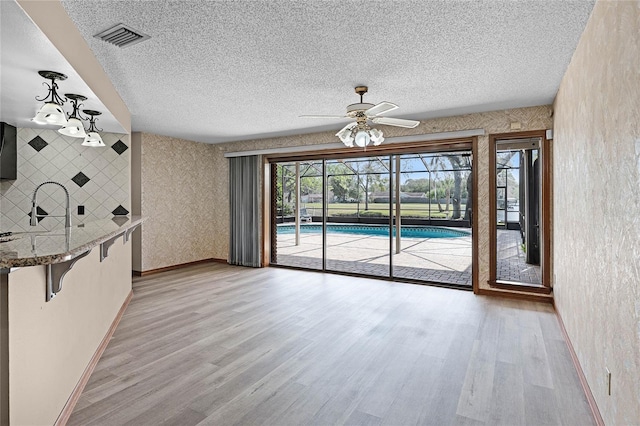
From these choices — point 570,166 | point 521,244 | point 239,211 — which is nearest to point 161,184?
point 239,211

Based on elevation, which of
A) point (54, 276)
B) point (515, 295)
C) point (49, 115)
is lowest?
point (515, 295)

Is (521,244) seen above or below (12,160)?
below

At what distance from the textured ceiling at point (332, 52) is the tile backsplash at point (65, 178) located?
0.80 metres

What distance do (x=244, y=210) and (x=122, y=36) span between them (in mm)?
4549

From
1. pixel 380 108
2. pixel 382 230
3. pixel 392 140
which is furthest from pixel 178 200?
pixel 382 230

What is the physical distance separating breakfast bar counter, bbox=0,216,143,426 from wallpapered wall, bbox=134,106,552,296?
3539mm

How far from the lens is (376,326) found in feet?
11.5

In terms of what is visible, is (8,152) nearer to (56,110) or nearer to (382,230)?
(56,110)

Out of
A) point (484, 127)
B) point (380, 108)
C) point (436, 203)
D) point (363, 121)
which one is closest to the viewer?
point (380, 108)

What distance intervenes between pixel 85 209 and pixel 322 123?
11.4 ft

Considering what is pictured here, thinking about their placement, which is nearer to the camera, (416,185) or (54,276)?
(54,276)

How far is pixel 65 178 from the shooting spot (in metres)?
4.46

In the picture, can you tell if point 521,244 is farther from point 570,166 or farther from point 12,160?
point 12,160

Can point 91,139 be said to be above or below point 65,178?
above
